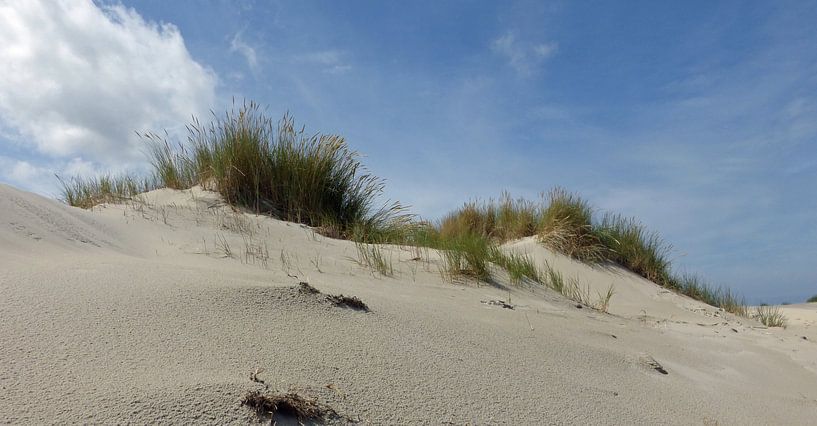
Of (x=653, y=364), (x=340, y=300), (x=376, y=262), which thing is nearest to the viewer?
(x=340, y=300)

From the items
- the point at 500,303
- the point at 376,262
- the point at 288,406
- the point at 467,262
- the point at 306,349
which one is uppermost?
the point at 467,262

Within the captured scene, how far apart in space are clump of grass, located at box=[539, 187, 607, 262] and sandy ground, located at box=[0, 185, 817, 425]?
309 cm

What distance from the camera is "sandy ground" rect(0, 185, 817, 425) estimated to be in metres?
1.51

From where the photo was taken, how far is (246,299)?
7.61ft

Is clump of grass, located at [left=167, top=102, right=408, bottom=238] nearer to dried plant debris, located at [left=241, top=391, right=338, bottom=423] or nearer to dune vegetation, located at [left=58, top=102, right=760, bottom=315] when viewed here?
dune vegetation, located at [left=58, top=102, right=760, bottom=315]

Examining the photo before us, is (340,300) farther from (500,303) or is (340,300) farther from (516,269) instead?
(516,269)

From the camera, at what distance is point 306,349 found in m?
2.01

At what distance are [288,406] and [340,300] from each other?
105cm

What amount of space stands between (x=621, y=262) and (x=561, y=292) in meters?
2.98

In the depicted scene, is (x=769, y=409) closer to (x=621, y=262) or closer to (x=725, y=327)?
(x=725, y=327)

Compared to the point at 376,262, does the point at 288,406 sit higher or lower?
lower

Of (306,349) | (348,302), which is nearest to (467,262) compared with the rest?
(348,302)

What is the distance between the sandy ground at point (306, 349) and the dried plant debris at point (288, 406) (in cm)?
5

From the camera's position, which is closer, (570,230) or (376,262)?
(376,262)
